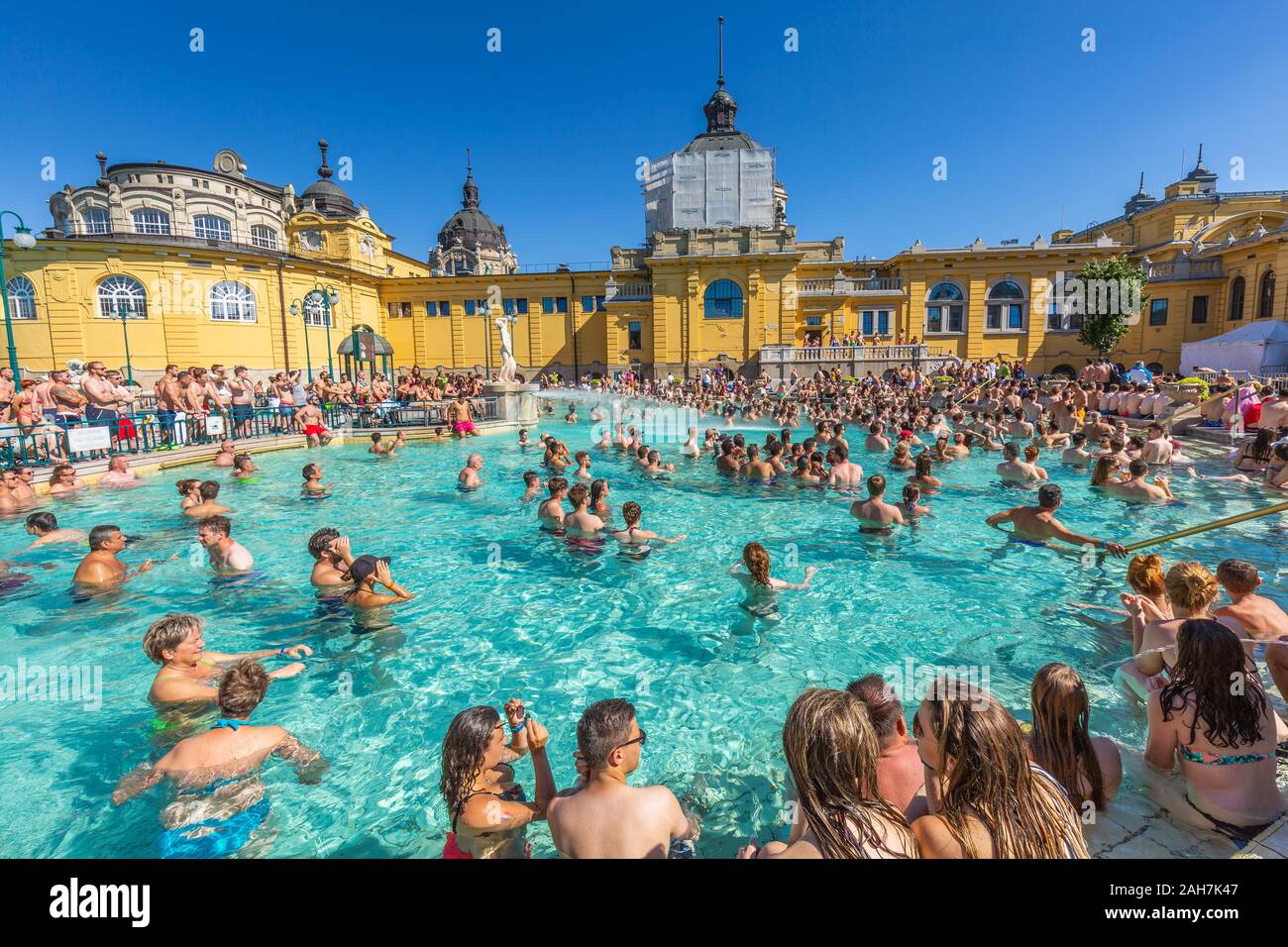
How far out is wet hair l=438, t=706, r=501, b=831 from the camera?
2877 mm

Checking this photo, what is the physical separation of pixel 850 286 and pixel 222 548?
130ft

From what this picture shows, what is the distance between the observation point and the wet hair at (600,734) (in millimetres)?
2645

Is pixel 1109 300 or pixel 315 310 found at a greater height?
pixel 315 310

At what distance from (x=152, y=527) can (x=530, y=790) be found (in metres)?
8.80

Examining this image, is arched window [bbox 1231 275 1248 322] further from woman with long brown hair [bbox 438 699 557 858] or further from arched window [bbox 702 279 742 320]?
woman with long brown hair [bbox 438 699 557 858]

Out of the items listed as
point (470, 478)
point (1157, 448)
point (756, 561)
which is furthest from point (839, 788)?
point (1157, 448)

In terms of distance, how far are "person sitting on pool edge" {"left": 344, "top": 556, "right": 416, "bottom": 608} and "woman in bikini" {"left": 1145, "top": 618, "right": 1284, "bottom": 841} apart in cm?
618

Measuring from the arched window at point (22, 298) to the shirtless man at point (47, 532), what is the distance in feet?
103

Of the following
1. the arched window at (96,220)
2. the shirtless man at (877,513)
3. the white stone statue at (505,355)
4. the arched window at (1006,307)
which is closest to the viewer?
the shirtless man at (877,513)

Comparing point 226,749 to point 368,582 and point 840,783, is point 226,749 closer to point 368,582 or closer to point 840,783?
point 368,582

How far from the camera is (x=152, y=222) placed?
36812 millimetres

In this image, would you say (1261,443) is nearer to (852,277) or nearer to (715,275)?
(715,275)

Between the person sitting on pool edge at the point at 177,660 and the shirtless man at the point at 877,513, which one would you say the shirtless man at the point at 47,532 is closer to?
the person sitting on pool edge at the point at 177,660

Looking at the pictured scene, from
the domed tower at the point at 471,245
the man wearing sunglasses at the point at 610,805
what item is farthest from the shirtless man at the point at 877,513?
the domed tower at the point at 471,245
